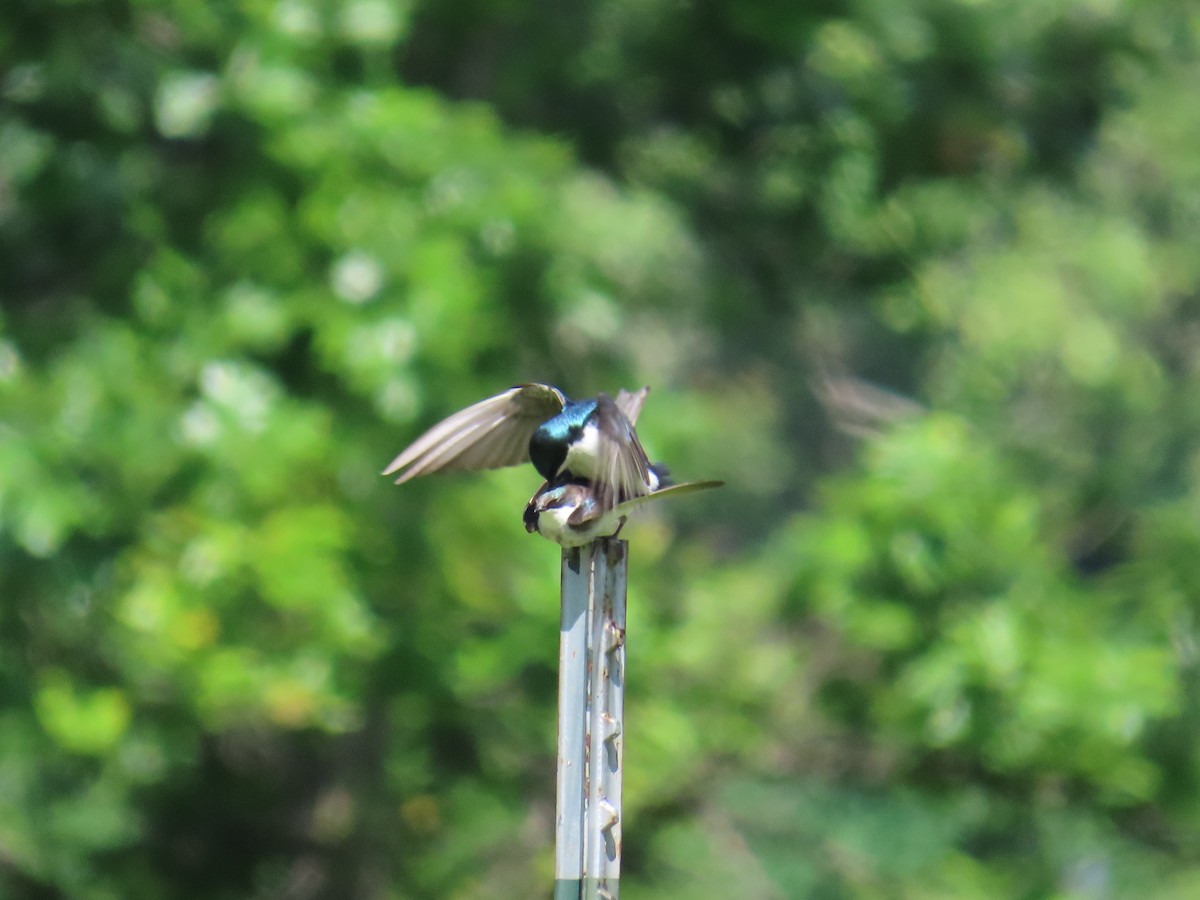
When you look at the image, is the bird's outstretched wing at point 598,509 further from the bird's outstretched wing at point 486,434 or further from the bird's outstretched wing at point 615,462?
the bird's outstretched wing at point 486,434

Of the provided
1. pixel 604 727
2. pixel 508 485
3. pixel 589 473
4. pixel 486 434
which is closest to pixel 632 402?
pixel 486 434

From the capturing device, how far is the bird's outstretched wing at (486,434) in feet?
7.14

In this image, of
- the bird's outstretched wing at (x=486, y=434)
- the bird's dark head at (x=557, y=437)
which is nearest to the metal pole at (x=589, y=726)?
the bird's dark head at (x=557, y=437)

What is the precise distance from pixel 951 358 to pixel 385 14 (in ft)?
16.9

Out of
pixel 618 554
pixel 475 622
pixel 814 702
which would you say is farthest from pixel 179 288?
pixel 618 554

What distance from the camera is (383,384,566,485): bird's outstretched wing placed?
7.14 ft

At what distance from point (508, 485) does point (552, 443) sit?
2.95 metres

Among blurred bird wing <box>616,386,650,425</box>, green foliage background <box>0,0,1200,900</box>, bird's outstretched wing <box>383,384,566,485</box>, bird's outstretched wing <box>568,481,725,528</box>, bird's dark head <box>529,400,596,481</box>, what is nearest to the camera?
bird's outstretched wing <box>568,481,725,528</box>

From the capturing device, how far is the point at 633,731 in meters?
5.32

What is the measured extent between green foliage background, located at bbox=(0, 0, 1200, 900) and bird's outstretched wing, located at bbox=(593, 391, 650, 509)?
213cm

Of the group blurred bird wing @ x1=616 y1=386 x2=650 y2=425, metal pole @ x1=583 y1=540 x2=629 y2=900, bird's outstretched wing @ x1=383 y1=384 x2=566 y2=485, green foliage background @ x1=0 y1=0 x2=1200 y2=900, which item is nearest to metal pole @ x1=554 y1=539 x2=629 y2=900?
metal pole @ x1=583 y1=540 x2=629 y2=900

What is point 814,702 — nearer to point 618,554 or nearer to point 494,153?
point 494,153

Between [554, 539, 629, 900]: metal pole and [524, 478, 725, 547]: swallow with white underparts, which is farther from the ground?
[524, 478, 725, 547]: swallow with white underparts

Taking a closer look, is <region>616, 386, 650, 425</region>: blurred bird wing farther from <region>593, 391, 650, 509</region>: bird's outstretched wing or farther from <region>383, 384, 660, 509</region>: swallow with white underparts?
<region>593, 391, 650, 509</region>: bird's outstretched wing
